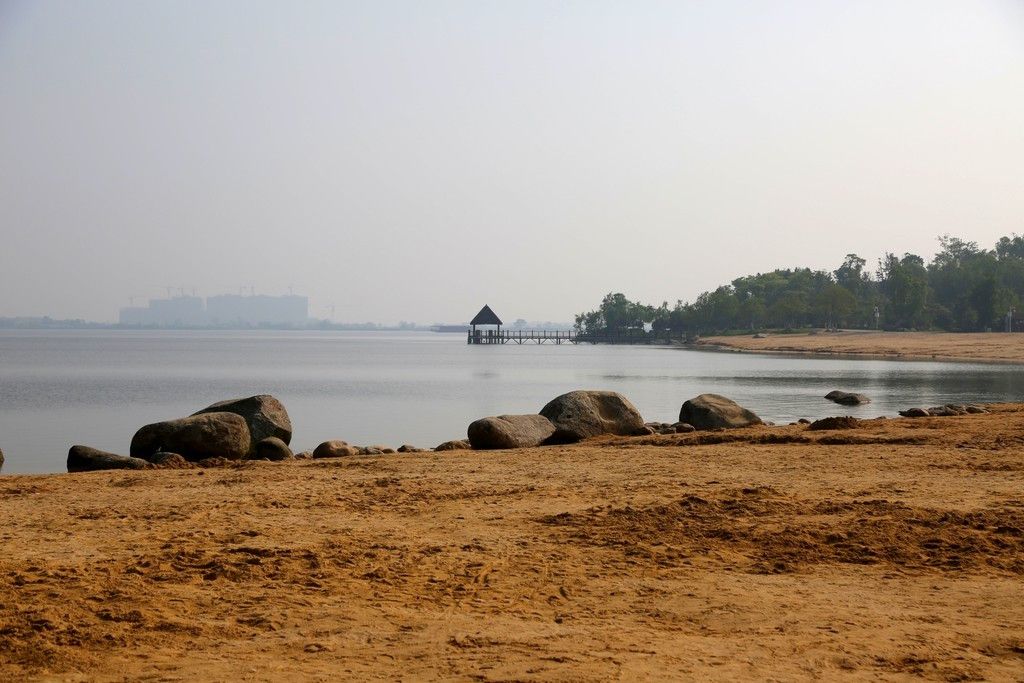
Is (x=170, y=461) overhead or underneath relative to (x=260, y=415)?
underneath

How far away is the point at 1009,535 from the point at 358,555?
6.07 m

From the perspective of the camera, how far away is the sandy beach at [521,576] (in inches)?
243

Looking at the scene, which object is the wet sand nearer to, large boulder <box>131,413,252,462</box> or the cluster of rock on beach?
the cluster of rock on beach

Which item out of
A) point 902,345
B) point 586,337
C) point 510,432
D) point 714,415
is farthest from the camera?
point 586,337

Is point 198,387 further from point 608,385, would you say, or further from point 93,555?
point 93,555

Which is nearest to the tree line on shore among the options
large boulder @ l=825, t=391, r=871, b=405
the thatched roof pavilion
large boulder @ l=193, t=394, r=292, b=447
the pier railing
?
the pier railing

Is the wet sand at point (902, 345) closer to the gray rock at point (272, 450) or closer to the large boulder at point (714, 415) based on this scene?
the large boulder at point (714, 415)

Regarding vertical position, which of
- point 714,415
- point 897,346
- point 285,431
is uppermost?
point 897,346

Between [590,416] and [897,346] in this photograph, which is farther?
[897,346]

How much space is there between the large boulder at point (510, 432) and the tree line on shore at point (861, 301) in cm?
9961

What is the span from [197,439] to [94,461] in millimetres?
2019

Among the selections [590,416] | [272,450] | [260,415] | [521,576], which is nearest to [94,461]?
[272,450]

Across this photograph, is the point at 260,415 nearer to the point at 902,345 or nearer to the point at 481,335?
the point at 902,345

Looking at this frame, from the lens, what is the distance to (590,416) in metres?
20.5
